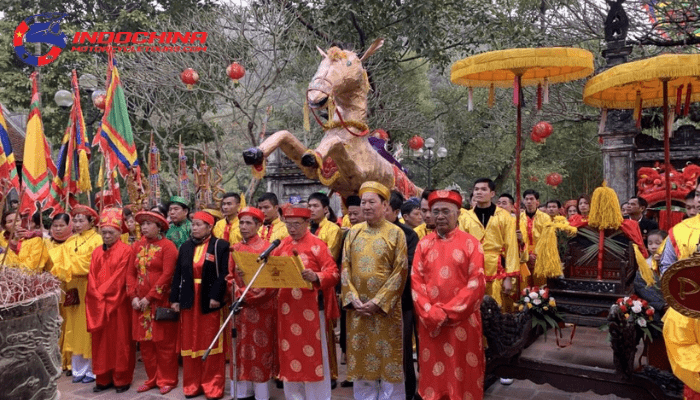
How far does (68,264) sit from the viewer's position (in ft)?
18.4

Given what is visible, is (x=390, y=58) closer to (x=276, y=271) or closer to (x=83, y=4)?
(x=83, y=4)

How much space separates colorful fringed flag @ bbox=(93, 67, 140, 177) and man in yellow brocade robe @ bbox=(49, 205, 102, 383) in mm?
850

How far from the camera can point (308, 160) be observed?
5477 millimetres

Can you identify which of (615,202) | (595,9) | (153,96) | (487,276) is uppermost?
(595,9)

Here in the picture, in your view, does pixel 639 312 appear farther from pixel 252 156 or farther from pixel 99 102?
pixel 99 102

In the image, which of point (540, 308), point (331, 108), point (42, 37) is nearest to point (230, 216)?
point (331, 108)

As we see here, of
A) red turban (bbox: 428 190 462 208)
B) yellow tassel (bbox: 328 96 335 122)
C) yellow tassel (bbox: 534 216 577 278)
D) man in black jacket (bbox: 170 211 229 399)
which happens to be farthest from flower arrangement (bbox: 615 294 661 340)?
yellow tassel (bbox: 328 96 335 122)

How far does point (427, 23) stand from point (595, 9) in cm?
364

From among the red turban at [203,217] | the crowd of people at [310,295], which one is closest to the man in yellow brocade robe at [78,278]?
the crowd of people at [310,295]

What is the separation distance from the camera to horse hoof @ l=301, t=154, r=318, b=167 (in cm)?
A: 546

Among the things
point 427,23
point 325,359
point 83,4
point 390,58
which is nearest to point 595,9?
point 427,23

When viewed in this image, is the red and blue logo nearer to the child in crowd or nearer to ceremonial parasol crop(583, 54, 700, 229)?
ceremonial parasol crop(583, 54, 700, 229)

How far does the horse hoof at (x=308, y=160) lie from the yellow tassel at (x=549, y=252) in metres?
2.91

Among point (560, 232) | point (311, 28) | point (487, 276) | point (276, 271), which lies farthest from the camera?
point (311, 28)
